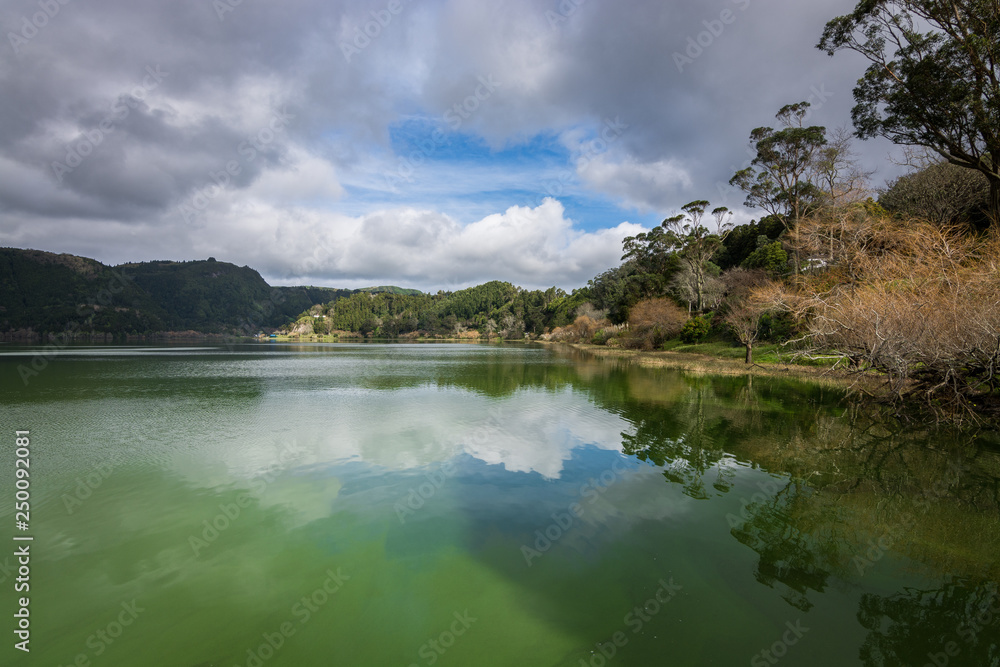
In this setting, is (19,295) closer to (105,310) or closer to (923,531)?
(105,310)

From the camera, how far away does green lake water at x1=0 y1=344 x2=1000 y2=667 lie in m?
4.88

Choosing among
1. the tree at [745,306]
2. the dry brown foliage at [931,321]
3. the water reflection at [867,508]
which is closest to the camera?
the water reflection at [867,508]

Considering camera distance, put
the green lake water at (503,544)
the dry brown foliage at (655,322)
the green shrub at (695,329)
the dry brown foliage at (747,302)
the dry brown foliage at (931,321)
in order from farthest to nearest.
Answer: the dry brown foliage at (655,322) < the green shrub at (695,329) < the dry brown foliage at (747,302) < the dry brown foliage at (931,321) < the green lake water at (503,544)

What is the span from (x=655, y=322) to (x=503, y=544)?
5051cm

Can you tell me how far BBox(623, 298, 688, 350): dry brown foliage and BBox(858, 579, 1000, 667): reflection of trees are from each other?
48741 millimetres

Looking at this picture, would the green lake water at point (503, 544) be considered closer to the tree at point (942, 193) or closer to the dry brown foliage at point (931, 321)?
the dry brown foliage at point (931, 321)

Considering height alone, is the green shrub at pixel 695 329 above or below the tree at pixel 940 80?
below

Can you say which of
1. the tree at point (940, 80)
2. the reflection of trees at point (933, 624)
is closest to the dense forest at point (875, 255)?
the tree at point (940, 80)

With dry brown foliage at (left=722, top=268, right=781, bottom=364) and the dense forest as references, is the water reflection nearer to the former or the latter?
the dense forest

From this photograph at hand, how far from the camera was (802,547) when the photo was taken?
7.04m

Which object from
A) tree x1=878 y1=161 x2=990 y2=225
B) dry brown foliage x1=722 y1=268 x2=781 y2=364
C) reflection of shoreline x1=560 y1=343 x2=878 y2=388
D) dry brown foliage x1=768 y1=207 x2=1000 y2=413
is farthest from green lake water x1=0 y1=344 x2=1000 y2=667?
tree x1=878 y1=161 x2=990 y2=225

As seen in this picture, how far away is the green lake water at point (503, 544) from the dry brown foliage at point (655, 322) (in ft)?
127

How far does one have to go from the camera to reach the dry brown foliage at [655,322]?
174 ft

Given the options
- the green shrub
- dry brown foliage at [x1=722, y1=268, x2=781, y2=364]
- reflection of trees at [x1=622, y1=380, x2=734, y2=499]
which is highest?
dry brown foliage at [x1=722, y1=268, x2=781, y2=364]
